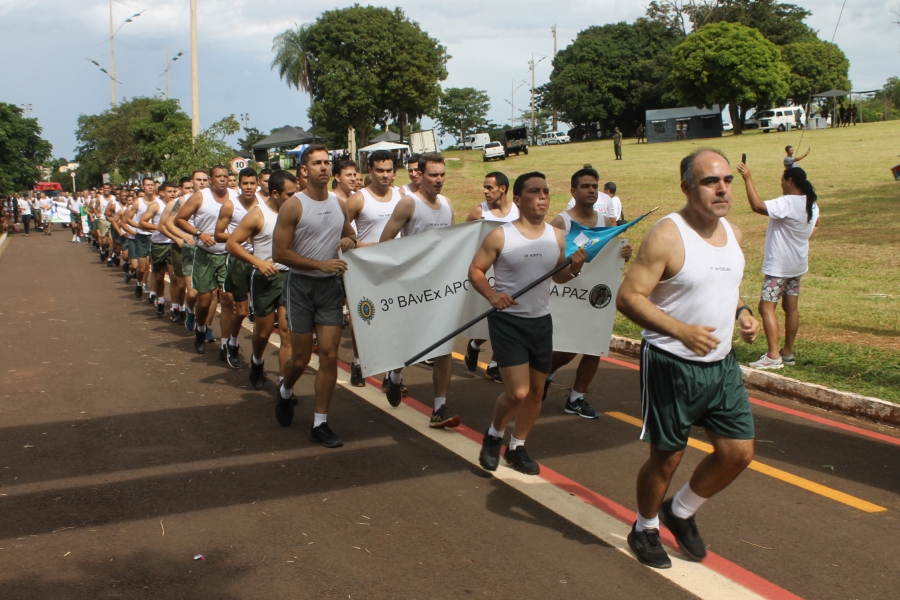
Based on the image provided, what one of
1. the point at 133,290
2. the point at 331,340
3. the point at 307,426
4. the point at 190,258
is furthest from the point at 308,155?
the point at 133,290

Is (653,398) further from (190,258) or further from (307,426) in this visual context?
(190,258)

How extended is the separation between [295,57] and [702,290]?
70.7 m

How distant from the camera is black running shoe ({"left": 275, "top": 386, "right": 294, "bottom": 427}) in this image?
22.0 ft

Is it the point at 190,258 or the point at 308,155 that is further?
the point at 190,258

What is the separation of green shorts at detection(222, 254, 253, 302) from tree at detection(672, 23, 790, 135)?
61.7m

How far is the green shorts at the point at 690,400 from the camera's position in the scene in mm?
3893

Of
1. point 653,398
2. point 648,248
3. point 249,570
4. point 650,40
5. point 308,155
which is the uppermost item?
point 650,40

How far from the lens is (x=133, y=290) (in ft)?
54.9

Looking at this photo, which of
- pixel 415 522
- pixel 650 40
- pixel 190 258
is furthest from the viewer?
pixel 650 40

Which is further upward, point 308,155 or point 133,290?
point 308,155

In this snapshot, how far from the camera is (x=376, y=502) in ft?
16.6

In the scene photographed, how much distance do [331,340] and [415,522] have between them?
1868 mm

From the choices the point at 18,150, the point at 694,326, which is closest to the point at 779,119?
the point at 18,150

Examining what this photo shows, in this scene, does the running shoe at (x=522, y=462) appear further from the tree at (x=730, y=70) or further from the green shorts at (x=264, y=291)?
the tree at (x=730, y=70)
